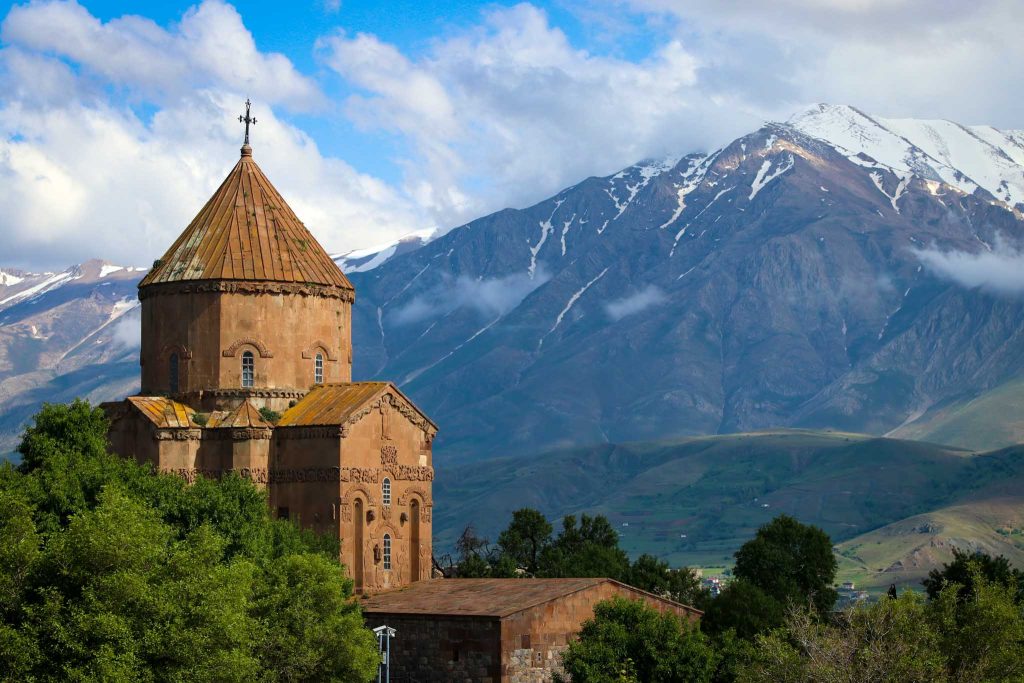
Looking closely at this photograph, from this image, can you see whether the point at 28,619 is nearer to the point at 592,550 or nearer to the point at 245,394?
the point at 245,394

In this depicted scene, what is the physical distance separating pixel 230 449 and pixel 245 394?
2977 mm

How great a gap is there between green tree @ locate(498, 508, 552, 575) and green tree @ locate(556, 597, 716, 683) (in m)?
32.7

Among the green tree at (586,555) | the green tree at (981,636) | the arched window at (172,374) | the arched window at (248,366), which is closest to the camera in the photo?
the green tree at (981,636)

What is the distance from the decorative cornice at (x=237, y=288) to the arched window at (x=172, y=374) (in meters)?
2.95

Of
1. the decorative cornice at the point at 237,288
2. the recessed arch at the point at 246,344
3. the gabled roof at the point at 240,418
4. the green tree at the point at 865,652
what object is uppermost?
the decorative cornice at the point at 237,288

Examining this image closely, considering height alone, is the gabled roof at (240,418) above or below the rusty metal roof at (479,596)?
above

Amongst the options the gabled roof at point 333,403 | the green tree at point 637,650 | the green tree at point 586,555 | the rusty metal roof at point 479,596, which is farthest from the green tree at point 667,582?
the green tree at point 637,650

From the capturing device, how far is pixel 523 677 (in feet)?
198

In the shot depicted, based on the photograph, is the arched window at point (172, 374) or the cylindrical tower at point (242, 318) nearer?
the cylindrical tower at point (242, 318)

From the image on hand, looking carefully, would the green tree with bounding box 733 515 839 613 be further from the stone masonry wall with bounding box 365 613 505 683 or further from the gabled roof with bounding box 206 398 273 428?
the gabled roof with bounding box 206 398 273 428

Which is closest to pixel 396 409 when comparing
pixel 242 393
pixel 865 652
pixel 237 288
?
pixel 242 393

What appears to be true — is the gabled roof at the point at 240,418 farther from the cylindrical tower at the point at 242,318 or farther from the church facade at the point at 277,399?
the cylindrical tower at the point at 242,318

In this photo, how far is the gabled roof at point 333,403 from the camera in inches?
2726

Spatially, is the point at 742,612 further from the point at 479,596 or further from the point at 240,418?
the point at 240,418
